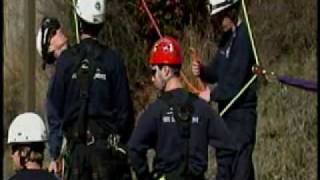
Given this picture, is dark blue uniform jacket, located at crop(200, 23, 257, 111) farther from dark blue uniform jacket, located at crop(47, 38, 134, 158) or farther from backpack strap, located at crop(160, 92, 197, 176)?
backpack strap, located at crop(160, 92, 197, 176)

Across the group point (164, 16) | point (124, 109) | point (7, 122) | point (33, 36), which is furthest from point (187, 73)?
point (124, 109)

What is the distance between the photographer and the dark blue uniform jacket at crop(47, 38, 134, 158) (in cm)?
970

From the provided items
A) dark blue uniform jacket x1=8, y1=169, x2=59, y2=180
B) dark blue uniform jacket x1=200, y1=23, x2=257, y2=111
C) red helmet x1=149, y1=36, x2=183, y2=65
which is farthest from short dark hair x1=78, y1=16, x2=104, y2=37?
dark blue uniform jacket x1=8, y1=169, x2=59, y2=180

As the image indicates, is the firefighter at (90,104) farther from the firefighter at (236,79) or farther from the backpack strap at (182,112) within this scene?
the firefighter at (236,79)

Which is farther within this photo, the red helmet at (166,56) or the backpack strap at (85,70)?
the backpack strap at (85,70)

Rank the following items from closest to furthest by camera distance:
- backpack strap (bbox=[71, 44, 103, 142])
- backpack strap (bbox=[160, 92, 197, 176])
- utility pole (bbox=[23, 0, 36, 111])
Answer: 1. backpack strap (bbox=[160, 92, 197, 176])
2. backpack strap (bbox=[71, 44, 103, 142])
3. utility pole (bbox=[23, 0, 36, 111])

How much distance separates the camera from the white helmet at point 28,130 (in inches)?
335

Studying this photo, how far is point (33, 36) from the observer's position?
478 inches

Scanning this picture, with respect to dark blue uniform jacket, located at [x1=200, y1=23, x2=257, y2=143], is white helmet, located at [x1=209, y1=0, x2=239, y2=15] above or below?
above

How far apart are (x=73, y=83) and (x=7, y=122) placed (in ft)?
16.4

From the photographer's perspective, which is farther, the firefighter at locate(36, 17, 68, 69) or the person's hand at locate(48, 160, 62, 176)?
the firefighter at locate(36, 17, 68, 69)

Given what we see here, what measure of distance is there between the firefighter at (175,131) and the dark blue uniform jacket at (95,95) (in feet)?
1.82

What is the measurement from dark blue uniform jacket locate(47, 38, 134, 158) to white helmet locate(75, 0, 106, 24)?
0.43 feet

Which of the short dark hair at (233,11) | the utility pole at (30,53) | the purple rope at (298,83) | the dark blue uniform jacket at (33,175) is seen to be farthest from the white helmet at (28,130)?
the utility pole at (30,53)
